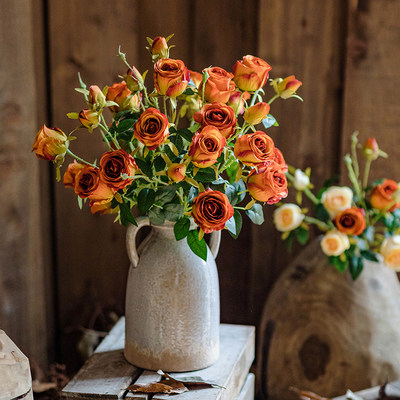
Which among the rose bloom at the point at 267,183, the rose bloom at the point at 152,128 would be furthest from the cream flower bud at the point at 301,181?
the rose bloom at the point at 152,128

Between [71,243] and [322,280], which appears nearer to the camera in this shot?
[322,280]

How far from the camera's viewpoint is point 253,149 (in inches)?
38.5

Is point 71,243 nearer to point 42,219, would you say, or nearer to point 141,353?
point 42,219

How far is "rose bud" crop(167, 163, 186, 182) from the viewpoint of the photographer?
3.21 ft

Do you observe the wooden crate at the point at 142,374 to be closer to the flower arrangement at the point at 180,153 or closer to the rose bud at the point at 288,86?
the flower arrangement at the point at 180,153

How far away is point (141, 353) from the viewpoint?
1.14m

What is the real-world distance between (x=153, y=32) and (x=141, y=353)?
0.99 metres

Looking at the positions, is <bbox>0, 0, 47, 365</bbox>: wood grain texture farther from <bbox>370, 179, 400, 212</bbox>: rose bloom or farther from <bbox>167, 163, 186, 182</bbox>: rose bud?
<bbox>370, 179, 400, 212</bbox>: rose bloom

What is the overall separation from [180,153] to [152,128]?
0.30 feet

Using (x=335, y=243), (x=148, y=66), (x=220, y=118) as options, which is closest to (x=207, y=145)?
(x=220, y=118)

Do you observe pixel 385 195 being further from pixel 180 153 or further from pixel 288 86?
pixel 180 153

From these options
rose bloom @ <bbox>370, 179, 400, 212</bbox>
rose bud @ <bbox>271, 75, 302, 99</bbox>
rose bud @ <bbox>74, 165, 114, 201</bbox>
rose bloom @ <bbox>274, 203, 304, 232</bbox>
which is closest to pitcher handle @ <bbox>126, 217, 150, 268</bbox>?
rose bud @ <bbox>74, 165, 114, 201</bbox>

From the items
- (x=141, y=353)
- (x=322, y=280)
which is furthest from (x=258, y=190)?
(x=322, y=280)

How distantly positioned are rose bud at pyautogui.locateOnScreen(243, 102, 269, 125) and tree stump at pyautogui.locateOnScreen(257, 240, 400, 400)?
2.18 ft
